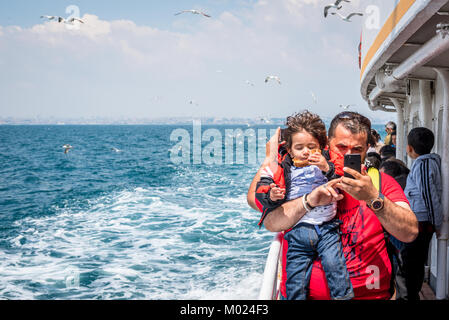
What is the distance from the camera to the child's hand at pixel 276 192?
1.79 metres

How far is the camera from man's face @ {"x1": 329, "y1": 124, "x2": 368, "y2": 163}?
1.89m

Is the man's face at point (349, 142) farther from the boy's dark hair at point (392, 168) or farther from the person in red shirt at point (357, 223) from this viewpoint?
the boy's dark hair at point (392, 168)

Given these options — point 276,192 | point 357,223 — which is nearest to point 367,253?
point 357,223

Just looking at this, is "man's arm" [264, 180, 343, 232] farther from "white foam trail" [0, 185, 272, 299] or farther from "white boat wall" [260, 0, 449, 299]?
"white foam trail" [0, 185, 272, 299]

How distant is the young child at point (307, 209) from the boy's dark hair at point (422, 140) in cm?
185

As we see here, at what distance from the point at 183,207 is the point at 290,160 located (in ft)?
35.1

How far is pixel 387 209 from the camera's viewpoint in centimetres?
168

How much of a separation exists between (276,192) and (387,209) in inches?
18.4

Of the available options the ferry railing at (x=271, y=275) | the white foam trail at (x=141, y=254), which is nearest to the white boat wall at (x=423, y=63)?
the ferry railing at (x=271, y=275)

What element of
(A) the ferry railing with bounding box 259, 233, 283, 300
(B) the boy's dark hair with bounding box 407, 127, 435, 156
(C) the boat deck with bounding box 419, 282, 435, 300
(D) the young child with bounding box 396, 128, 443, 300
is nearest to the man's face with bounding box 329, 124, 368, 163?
(A) the ferry railing with bounding box 259, 233, 283, 300

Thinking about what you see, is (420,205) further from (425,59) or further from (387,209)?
(387,209)

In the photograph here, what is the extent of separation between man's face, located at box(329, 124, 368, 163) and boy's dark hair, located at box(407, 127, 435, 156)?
183cm

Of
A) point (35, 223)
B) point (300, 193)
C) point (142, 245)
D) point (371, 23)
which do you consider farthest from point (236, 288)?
point (35, 223)

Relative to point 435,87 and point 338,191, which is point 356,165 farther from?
point 435,87
